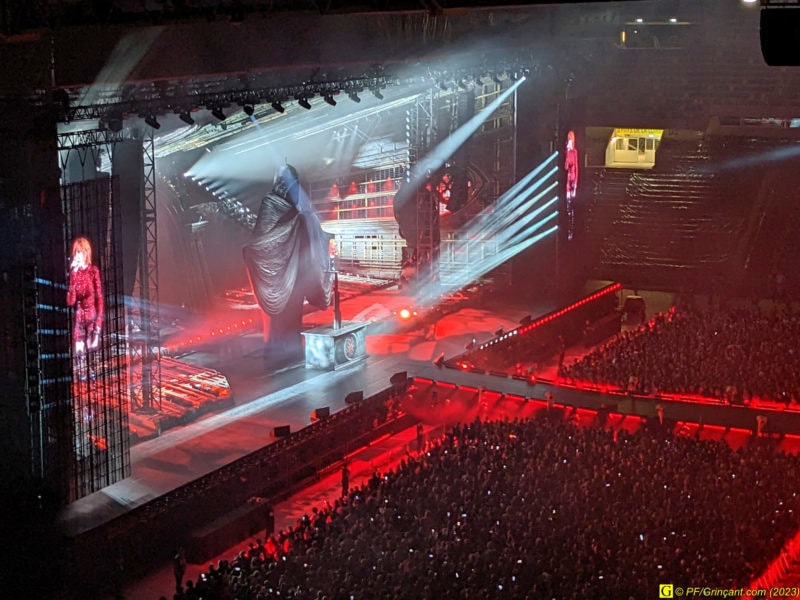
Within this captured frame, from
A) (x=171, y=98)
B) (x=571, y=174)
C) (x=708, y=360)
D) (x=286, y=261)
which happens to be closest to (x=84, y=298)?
(x=171, y=98)

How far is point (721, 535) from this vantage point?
1073 cm

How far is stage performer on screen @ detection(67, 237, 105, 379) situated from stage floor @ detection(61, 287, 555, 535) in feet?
6.76

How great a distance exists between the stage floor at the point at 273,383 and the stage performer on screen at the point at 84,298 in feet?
6.76

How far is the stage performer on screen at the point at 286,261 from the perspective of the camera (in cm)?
1873

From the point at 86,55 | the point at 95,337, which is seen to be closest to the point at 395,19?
the point at 86,55

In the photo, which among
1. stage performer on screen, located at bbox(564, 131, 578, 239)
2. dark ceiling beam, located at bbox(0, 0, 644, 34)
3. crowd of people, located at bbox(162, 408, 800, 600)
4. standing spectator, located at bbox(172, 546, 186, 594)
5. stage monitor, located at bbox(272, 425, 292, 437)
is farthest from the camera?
stage performer on screen, located at bbox(564, 131, 578, 239)

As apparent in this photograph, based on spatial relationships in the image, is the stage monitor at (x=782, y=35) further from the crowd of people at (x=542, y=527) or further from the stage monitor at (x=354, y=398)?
the stage monitor at (x=354, y=398)

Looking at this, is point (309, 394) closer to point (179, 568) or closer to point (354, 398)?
point (354, 398)

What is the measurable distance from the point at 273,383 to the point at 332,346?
1479 mm

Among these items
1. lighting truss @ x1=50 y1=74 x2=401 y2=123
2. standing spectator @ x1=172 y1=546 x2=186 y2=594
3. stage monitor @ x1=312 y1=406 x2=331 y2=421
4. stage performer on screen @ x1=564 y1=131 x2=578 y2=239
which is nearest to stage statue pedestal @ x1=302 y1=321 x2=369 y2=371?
stage monitor @ x1=312 y1=406 x2=331 y2=421

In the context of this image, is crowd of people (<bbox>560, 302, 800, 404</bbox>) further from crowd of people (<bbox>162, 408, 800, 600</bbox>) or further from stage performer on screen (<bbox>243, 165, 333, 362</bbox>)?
stage performer on screen (<bbox>243, 165, 333, 362</bbox>)

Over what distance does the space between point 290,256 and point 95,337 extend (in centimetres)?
601

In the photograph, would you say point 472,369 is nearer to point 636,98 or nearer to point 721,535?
point 721,535

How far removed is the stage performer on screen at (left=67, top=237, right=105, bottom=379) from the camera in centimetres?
1302
